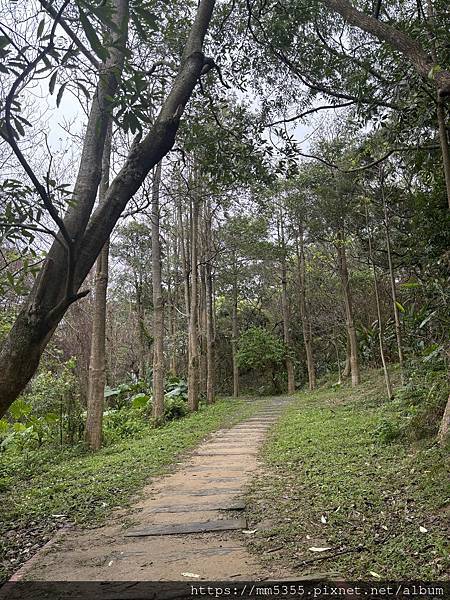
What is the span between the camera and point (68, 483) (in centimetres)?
554

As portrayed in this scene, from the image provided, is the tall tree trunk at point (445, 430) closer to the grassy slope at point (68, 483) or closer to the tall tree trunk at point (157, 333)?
the grassy slope at point (68, 483)

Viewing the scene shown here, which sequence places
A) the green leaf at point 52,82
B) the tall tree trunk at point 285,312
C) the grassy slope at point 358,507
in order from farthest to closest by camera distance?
the tall tree trunk at point 285,312, the grassy slope at point 358,507, the green leaf at point 52,82

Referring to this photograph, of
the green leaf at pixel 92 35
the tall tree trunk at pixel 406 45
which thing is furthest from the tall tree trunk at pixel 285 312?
the green leaf at pixel 92 35

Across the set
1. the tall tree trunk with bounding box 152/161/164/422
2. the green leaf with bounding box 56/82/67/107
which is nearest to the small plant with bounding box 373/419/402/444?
the green leaf with bounding box 56/82/67/107

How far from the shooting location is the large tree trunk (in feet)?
7.11

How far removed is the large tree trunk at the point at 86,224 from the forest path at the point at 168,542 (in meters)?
1.49

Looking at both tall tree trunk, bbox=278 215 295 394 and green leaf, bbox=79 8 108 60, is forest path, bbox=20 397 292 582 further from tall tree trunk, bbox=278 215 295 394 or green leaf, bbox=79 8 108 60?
tall tree trunk, bbox=278 215 295 394

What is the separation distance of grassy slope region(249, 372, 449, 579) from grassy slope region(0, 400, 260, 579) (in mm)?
1522

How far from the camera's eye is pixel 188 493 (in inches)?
184

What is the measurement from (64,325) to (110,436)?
696cm

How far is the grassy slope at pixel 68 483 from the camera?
3.96 meters

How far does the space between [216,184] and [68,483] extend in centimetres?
387

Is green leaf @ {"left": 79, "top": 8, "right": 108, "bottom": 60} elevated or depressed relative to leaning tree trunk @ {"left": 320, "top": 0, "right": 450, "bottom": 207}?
depressed

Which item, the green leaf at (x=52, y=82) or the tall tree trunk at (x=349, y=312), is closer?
the green leaf at (x=52, y=82)
